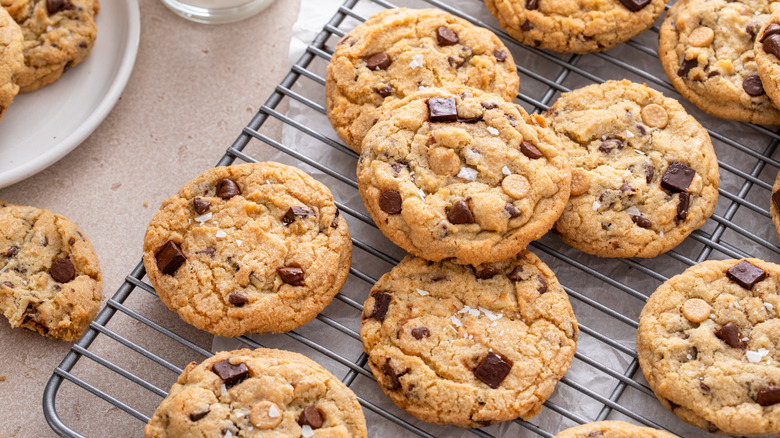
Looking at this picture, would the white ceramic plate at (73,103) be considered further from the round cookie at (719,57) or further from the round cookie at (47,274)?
the round cookie at (719,57)

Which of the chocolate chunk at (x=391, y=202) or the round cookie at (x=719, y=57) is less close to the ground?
the round cookie at (x=719, y=57)

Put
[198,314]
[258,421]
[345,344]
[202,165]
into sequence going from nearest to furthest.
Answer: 1. [258,421]
2. [198,314]
3. [345,344]
4. [202,165]

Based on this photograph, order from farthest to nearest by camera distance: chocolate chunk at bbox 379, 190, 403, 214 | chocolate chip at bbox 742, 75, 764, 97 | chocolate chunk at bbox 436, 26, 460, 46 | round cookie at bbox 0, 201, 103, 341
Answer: chocolate chunk at bbox 436, 26, 460, 46 → chocolate chip at bbox 742, 75, 764, 97 → round cookie at bbox 0, 201, 103, 341 → chocolate chunk at bbox 379, 190, 403, 214

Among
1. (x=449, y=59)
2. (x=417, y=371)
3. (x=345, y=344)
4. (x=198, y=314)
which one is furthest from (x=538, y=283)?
(x=198, y=314)

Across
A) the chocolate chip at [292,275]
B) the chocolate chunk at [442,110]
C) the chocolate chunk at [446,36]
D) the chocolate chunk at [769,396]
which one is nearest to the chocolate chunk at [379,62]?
the chocolate chunk at [446,36]

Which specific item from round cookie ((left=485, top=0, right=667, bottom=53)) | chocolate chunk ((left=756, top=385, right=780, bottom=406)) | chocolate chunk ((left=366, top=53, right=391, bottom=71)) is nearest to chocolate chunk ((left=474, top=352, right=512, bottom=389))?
chocolate chunk ((left=756, top=385, right=780, bottom=406))

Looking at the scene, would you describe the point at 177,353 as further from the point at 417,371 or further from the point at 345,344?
the point at 417,371

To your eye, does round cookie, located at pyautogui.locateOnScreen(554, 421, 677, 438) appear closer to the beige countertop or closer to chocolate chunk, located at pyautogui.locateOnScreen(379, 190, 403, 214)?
chocolate chunk, located at pyautogui.locateOnScreen(379, 190, 403, 214)
